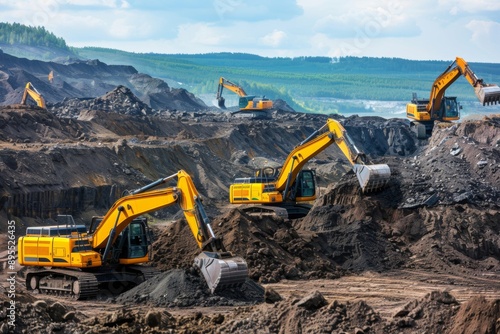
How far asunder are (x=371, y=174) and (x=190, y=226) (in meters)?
8.27

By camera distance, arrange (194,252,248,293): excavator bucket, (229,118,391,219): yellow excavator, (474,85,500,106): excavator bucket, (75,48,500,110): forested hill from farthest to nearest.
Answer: (75,48,500,110): forested hill < (474,85,500,106): excavator bucket < (229,118,391,219): yellow excavator < (194,252,248,293): excavator bucket

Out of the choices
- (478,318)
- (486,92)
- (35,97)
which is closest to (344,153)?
(486,92)

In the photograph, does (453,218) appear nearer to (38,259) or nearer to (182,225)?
(182,225)

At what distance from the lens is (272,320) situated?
15391mm

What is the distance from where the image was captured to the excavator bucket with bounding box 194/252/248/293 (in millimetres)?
18312

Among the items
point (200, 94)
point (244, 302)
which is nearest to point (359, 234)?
point (244, 302)

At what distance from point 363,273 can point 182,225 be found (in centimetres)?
479

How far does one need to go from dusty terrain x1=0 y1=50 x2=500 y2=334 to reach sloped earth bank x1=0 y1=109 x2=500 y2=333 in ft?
0.12

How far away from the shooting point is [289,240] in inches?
1022

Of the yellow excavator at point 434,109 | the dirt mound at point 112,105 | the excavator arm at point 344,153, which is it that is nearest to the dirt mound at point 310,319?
the excavator arm at point 344,153

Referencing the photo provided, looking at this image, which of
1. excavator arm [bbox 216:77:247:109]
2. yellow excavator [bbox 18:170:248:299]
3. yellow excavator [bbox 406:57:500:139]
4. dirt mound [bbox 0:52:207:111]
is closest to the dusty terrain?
yellow excavator [bbox 18:170:248:299]

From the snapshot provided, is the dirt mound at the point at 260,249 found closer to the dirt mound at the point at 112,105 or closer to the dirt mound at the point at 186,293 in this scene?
the dirt mound at the point at 186,293

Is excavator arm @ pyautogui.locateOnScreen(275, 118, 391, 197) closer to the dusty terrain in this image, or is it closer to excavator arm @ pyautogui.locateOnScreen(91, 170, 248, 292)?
the dusty terrain

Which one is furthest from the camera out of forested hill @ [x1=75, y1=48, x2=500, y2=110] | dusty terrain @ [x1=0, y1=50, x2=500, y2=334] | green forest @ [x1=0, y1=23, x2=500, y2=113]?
forested hill @ [x1=75, y1=48, x2=500, y2=110]
